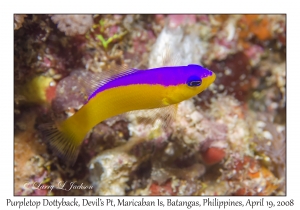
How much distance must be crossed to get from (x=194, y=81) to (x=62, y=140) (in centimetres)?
170

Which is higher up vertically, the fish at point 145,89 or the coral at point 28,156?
the fish at point 145,89

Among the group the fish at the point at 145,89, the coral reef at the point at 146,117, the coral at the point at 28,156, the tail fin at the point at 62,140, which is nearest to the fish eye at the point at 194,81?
the fish at the point at 145,89

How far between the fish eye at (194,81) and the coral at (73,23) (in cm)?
209

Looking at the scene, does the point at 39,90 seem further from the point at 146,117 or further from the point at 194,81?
the point at 194,81

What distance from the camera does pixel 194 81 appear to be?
7.34ft

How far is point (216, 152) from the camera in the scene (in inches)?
157

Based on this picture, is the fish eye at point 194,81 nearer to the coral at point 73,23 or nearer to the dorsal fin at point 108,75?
the dorsal fin at point 108,75

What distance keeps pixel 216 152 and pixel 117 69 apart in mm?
→ 2327

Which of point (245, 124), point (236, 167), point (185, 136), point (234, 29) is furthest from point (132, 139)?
point (234, 29)

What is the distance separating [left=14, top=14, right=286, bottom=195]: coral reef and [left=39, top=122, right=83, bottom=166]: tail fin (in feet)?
1.72

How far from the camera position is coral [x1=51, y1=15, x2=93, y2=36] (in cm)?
349

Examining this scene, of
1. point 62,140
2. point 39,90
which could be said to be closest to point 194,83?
point 62,140

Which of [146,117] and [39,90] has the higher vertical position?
[39,90]

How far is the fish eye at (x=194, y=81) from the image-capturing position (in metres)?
2.22
